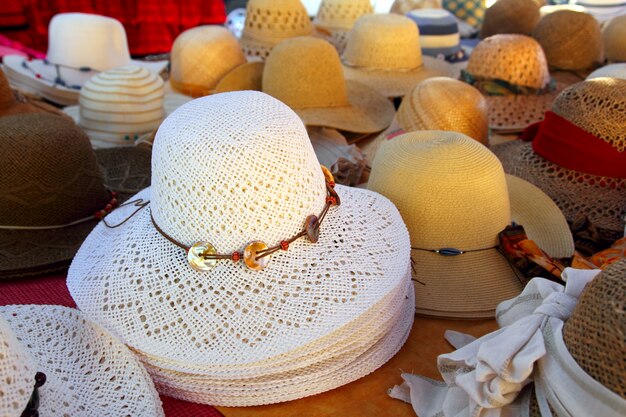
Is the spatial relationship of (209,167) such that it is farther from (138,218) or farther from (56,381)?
(56,381)

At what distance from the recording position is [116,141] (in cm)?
241

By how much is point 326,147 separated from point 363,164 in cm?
27

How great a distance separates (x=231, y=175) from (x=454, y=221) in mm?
631

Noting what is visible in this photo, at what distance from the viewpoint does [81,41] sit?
9.60ft

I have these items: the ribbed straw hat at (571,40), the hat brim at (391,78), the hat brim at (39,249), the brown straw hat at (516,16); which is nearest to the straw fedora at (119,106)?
the hat brim at (39,249)

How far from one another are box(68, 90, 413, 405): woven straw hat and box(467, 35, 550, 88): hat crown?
150 centimetres

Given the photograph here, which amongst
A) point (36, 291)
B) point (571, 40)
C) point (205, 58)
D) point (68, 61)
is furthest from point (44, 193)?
point (571, 40)

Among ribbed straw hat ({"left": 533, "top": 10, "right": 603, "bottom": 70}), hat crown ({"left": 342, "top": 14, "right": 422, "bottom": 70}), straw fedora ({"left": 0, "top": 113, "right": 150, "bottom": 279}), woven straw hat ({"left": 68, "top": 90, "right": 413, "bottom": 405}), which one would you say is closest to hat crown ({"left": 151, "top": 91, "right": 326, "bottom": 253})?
woven straw hat ({"left": 68, "top": 90, "right": 413, "bottom": 405})

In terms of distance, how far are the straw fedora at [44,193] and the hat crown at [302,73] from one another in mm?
862

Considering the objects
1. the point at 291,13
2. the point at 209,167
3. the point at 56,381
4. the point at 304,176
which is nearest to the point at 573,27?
the point at 291,13

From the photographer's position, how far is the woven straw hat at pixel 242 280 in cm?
123

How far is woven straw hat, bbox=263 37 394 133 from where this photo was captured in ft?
7.78

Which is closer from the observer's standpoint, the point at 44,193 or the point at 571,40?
the point at 44,193

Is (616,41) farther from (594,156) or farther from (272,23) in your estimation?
(272,23)
